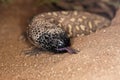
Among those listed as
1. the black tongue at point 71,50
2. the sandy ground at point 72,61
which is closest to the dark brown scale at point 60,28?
the black tongue at point 71,50

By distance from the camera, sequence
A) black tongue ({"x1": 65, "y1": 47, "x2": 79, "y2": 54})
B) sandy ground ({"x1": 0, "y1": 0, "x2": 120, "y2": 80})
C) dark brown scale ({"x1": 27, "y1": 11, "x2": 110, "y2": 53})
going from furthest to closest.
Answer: dark brown scale ({"x1": 27, "y1": 11, "x2": 110, "y2": 53}) < black tongue ({"x1": 65, "y1": 47, "x2": 79, "y2": 54}) < sandy ground ({"x1": 0, "y1": 0, "x2": 120, "y2": 80})

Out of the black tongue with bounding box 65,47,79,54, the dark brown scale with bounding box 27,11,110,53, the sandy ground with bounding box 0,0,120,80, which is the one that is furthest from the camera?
the dark brown scale with bounding box 27,11,110,53

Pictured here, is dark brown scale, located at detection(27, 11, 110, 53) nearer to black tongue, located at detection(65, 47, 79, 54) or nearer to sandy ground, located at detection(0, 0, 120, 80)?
black tongue, located at detection(65, 47, 79, 54)

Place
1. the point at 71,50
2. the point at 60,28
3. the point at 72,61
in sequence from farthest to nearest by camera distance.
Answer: the point at 60,28 < the point at 71,50 < the point at 72,61

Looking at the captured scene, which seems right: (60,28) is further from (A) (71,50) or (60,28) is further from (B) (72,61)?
(B) (72,61)

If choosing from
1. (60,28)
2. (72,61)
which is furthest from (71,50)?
(60,28)

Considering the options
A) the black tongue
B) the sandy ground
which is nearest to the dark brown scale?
the black tongue

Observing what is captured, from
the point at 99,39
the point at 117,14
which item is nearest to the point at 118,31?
the point at 99,39

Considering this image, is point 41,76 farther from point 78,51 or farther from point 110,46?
point 110,46
